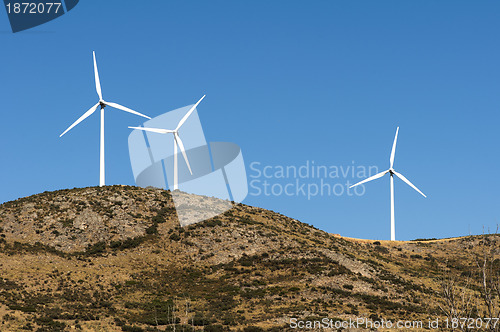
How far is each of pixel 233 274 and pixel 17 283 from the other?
35.9 m

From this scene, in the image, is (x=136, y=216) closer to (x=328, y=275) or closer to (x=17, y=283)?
(x=17, y=283)

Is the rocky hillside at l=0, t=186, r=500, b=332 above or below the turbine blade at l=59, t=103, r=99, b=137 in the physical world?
below

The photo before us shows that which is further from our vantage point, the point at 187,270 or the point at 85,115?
the point at 85,115

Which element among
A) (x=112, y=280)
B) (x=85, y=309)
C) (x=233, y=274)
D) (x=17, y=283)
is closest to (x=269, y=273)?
(x=233, y=274)

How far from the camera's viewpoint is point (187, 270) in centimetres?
10512

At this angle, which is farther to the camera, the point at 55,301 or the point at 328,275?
the point at 328,275

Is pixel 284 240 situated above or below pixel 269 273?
above

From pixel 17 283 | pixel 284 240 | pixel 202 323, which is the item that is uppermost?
pixel 284 240

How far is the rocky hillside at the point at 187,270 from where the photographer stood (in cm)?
7906

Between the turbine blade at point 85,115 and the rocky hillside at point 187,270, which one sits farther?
the turbine blade at point 85,115

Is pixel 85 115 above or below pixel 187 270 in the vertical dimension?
above

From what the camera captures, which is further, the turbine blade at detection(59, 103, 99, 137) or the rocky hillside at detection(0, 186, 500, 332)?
the turbine blade at detection(59, 103, 99, 137)

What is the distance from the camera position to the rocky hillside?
3113 inches

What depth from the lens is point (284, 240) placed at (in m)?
116
